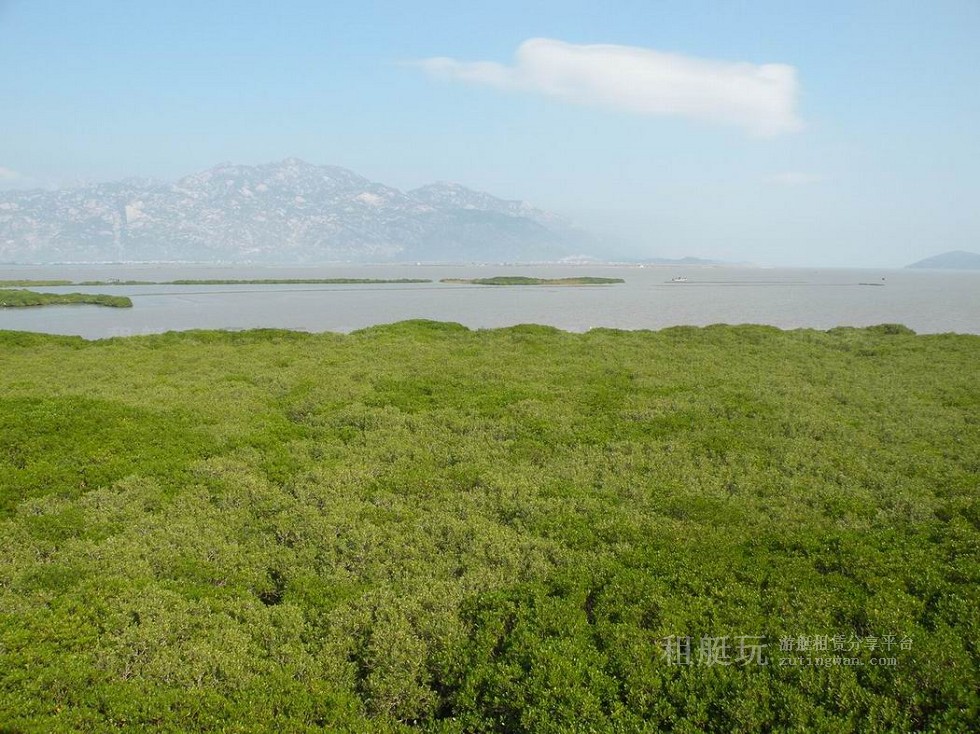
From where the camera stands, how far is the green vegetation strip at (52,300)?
62.8 metres

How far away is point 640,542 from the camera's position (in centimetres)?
1038

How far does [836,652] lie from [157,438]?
49.7ft

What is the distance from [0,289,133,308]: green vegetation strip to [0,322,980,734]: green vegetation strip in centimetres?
5135

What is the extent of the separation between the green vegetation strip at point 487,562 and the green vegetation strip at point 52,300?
5135 centimetres

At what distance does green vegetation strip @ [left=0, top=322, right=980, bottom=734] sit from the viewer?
7.03 meters

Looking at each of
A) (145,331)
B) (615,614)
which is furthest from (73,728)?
(145,331)

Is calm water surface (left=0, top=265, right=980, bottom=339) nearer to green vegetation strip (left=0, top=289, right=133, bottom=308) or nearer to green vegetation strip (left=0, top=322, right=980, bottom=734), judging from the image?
green vegetation strip (left=0, top=289, right=133, bottom=308)

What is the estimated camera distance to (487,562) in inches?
393

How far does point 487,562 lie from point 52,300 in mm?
76267

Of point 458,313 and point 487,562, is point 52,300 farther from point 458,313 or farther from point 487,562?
point 487,562

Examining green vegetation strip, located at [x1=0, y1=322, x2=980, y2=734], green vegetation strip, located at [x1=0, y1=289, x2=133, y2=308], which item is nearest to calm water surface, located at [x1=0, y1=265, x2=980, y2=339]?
green vegetation strip, located at [x1=0, y1=289, x2=133, y2=308]

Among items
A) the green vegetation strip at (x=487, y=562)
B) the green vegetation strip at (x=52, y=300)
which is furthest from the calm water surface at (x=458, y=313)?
the green vegetation strip at (x=487, y=562)

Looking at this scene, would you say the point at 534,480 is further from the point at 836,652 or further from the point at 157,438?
the point at 157,438

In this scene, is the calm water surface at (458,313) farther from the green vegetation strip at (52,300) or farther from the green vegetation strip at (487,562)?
the green vegetation strip at (487,562)
